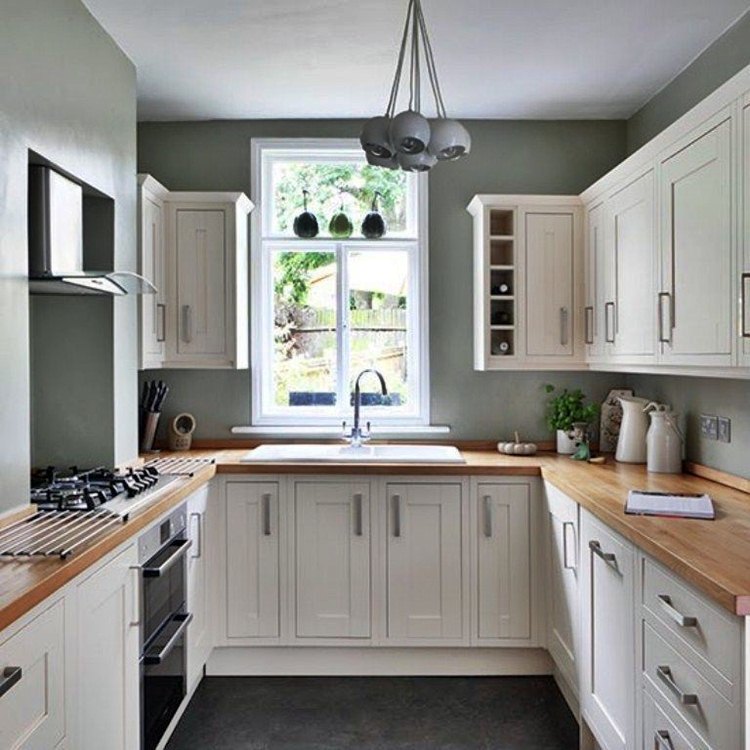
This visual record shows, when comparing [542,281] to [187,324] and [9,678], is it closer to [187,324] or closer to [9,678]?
[187,324]

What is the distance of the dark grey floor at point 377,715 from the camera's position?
252 cm

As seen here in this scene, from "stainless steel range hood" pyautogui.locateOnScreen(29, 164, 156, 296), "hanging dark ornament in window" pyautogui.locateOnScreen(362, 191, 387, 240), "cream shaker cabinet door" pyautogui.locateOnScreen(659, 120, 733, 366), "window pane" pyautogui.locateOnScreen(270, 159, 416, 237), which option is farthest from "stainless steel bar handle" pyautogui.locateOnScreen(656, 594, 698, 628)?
"window pane" pyautogui.locateOnScreen(270, 159, 416, 237)

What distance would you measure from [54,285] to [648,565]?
205cm

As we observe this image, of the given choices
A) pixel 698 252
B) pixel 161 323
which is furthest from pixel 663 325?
pixel 161 323

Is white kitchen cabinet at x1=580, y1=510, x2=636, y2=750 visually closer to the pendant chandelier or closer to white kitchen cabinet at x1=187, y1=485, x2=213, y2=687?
the pendant chandelier

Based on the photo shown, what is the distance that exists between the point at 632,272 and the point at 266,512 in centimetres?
182

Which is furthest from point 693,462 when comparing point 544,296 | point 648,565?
point 648,565

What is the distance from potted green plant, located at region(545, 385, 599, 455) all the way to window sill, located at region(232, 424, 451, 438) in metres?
0.55

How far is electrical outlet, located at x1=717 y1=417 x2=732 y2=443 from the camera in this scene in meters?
2.62

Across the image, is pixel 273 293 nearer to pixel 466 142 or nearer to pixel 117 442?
pixel 117 442

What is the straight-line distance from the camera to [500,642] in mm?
2977

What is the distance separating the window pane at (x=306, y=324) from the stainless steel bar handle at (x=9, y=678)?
8.06ft

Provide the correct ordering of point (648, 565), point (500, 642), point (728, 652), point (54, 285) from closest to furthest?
point (728, 652) < point (648, 565) < point (54, 285) < point (500, 642)

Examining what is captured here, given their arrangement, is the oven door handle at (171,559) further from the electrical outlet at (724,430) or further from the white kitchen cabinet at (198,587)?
the electrical outlet at (724,430)
